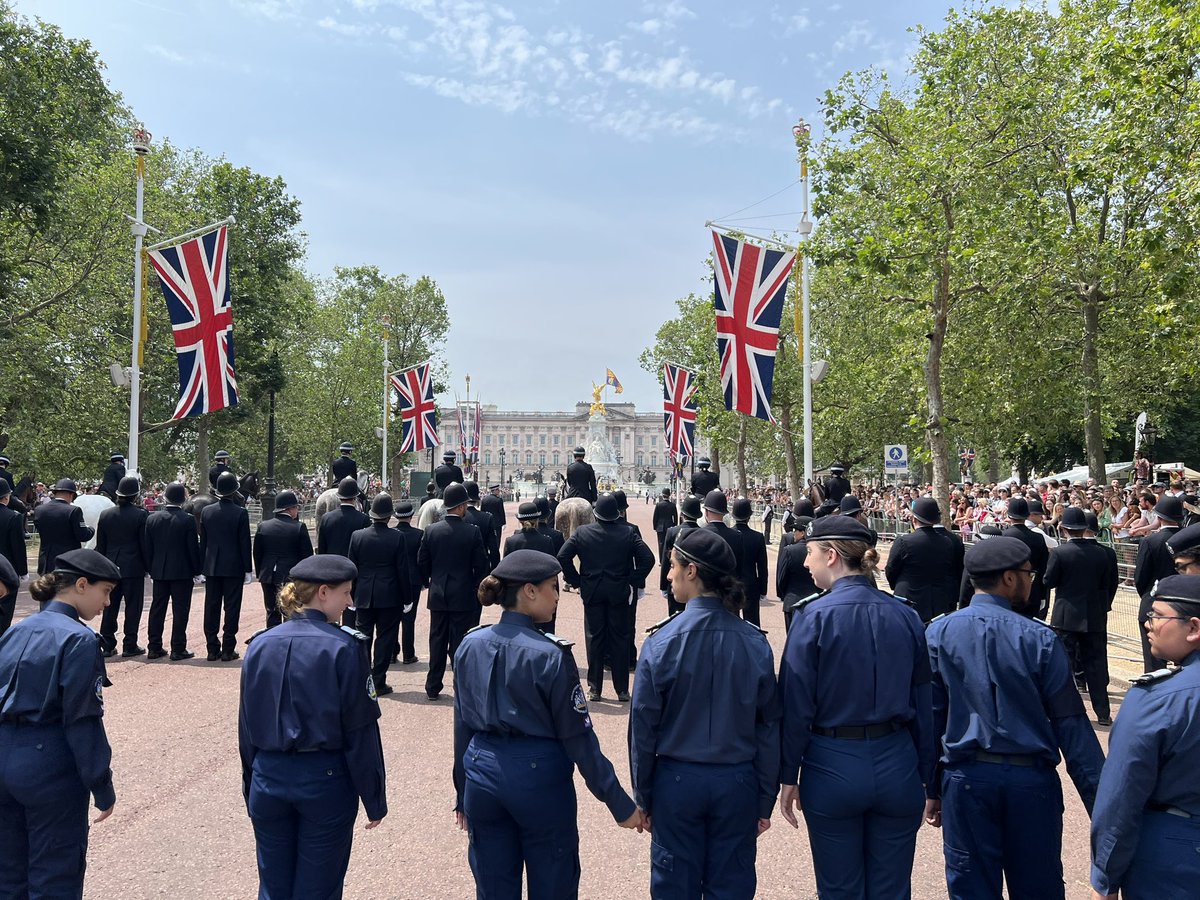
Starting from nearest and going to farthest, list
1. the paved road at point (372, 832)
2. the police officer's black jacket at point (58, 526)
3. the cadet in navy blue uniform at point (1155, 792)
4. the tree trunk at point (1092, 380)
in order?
the cadet in navy blue uniform at point (1155, 792) < the paved road at point (372, 832) < the police officer's black jacket at point (58, 526) < the tree trunk at point (1092, 380)

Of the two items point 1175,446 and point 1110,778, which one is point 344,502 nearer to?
point 1110,778

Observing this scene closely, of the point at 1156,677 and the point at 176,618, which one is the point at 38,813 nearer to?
the point at 1156,677

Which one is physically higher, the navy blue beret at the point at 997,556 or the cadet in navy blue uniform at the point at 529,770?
the navy blue beret at the point at 997,556

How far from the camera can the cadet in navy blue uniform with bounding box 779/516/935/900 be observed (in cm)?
352

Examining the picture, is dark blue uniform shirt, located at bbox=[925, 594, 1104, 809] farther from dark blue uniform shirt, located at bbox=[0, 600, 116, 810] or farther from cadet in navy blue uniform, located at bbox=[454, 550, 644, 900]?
dark blue uniform shirt, located at bbox=[0, 600, 116, 810]

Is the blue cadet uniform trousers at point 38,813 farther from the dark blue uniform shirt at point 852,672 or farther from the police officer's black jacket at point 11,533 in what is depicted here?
the police officer's black jacket at point 11,533

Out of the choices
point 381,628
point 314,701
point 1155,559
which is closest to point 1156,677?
point 314,701

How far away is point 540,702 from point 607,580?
5.04 metres

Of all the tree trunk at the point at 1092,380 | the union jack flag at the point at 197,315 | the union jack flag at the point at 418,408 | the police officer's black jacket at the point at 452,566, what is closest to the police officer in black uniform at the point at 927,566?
the police officer's black jacket at the point at 452,566

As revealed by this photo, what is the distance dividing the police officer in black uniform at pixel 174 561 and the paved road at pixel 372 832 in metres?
2.09

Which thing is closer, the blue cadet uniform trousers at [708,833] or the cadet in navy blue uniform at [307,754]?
the blue cadet uniform trousers at [708,833]

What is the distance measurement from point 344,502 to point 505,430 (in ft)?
542

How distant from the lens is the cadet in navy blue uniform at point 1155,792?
2990mm

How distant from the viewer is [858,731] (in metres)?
3.62
